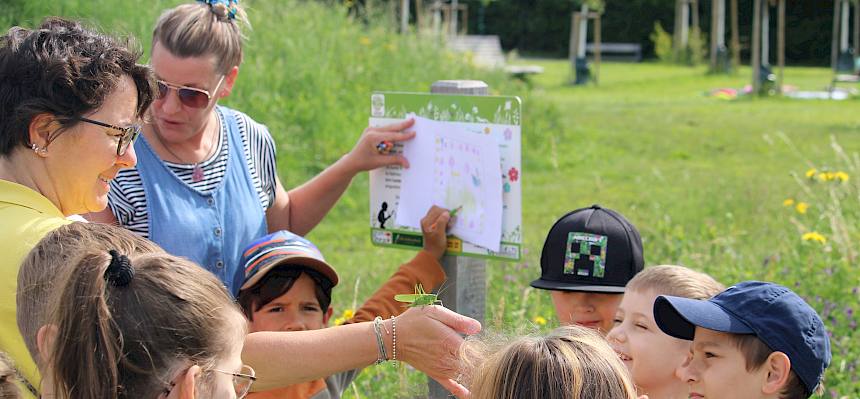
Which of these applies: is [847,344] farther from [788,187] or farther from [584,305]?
[788,187]

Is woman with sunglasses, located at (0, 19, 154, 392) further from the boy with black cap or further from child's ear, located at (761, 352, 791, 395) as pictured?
child's ear, located at (761, 352, 791, 395)

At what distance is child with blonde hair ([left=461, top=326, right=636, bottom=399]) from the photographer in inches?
75.0

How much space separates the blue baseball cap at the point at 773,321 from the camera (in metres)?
2.44

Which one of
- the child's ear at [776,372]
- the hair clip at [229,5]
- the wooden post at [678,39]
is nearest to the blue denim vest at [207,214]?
the hair clip at [229,5]

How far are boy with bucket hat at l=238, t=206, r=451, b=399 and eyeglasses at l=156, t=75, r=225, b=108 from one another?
0.46 m

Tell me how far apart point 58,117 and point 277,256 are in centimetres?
91

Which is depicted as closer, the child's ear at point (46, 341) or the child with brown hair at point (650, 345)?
the child's ear at point (46, 341)

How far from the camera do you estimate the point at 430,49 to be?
10.8m

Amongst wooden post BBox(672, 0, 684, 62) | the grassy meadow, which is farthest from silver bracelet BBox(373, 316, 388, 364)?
wooden post BBox(672, 0, 684, 62)

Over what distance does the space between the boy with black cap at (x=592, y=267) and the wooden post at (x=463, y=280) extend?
0.31 metres

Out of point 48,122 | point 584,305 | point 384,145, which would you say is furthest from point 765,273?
point 48,122

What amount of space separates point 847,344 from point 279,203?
2.42m

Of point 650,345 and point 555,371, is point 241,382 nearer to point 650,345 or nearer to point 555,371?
point 555,371

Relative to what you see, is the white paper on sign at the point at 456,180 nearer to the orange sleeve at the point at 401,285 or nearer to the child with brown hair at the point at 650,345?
the orange sleeve at the point at 401,285
